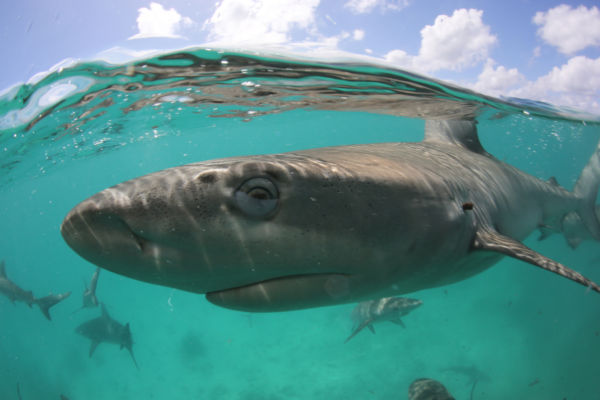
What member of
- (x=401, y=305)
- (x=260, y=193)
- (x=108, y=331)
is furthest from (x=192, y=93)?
(x=260, y=193)

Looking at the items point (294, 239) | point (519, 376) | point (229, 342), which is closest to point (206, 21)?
point (294, 239)

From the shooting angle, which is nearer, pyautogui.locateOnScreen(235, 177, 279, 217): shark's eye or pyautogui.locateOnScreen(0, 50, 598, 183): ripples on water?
pyautogui.locateOnScreen(235, 177, 279, 217): shark's eye

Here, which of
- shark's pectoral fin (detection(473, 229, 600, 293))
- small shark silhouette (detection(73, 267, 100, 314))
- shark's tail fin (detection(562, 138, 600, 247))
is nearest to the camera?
shark's pectoral fin (detection(473, 229, 600, 293))

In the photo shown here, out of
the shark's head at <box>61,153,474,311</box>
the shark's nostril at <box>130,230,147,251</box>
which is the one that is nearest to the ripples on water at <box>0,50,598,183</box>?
the shark's head at <box>61,153,474,311</box>

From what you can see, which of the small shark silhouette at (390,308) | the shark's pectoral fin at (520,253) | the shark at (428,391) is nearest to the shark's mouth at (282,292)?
the shark's pectoral fin at (520,253)

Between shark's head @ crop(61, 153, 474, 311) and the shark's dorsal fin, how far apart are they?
3.49 meters

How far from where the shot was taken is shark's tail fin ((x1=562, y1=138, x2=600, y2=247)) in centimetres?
557

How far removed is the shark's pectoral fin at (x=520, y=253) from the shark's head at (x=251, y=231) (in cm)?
71

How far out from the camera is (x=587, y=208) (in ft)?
18.8

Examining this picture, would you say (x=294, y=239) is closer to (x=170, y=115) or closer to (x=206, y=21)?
(x=206, y=21)

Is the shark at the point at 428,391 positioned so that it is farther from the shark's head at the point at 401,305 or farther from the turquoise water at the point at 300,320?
the turquoise water at the point at 300,320

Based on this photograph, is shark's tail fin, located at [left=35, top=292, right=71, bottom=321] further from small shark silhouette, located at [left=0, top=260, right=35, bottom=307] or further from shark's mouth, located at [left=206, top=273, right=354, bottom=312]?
shark's mouth, located at [left=206, top=273, right=354, bottom=312]

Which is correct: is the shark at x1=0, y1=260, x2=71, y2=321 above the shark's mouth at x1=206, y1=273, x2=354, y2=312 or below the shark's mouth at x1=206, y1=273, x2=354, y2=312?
below

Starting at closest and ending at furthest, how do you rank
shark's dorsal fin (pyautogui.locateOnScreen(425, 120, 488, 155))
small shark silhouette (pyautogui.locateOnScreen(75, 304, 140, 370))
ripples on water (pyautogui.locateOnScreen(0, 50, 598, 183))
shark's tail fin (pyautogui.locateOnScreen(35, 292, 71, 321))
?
shark's dorsal fin (pyautogui.locateOnScreen(425, 120, 488, 155)) → ripples on water (pyautogui.locateOnScreen(0, 50, 598, 183)) → small shark silhouette (pyautogui.locateOnScreen(75, 304, 140, 370)) → shark's tail fin (pyautogui.locateOnScreen(35, 292, 71, 321))
